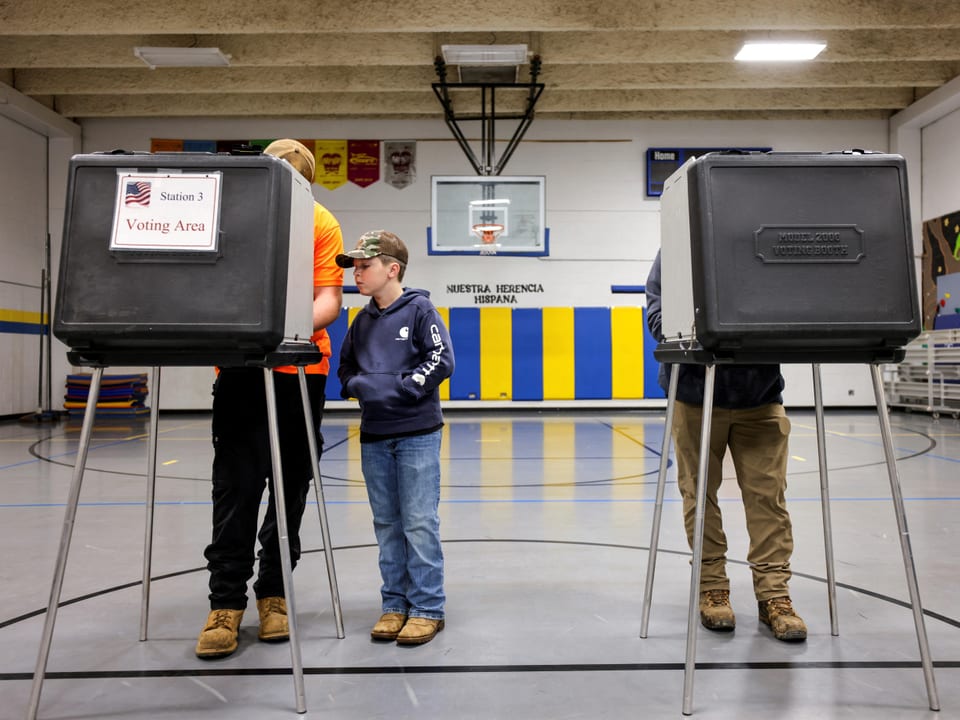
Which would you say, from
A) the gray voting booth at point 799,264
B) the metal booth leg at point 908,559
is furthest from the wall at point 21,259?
the metal booth leg at point 908,559

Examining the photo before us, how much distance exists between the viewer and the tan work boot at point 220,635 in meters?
2.32

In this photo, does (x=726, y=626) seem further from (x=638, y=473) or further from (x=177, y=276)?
(x=638, y=473)

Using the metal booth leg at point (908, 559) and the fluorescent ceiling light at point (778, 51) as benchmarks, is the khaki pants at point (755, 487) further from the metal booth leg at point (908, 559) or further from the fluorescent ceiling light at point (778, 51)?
the fluorescent ceiling light at point (778, 51)

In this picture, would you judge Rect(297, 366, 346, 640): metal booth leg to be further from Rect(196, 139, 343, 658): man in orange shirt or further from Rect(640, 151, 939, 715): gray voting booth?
Rect(640, 151, 939, 715): gray voting booth

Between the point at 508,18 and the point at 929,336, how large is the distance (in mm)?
7936

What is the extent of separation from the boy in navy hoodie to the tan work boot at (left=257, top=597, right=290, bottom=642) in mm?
303

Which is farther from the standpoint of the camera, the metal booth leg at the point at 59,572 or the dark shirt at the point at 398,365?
the dark shirt at the point at 398,365

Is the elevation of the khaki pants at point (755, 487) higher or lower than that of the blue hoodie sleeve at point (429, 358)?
lower

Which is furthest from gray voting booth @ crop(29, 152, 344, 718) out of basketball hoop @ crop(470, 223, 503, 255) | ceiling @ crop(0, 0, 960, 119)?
basketball hoop @ crop(470, 223, 503, 255)

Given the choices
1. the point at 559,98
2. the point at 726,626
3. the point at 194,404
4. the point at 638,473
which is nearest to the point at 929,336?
the point at 559,98

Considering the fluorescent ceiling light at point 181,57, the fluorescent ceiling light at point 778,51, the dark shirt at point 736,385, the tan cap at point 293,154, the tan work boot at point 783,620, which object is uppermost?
the fluorescent ceiling light at point 778,51

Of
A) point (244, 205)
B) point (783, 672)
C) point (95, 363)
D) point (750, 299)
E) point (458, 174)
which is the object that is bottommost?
point (783, 672)

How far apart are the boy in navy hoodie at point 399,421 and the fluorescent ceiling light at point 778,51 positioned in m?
8.69

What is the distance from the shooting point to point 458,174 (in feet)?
42.0
